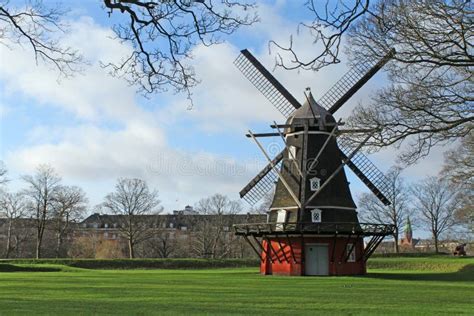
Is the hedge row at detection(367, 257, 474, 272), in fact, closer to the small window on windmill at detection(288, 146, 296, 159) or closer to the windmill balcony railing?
the windmill balcony railing

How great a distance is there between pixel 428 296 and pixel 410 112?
22.9 ft

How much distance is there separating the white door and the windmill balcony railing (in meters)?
1.58

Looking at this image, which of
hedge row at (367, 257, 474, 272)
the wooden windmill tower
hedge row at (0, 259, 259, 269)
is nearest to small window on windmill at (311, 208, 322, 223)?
the wooden windmill tower

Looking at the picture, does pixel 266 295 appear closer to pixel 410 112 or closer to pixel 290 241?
pixel 410 112

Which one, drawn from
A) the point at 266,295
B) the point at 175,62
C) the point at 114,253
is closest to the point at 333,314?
the point at 266,295

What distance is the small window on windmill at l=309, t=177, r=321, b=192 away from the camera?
31266mm

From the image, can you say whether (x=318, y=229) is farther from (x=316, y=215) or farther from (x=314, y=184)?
(x=314, y=184)

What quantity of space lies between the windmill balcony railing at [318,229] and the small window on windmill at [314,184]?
2.41 m

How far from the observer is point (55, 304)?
1405 cm

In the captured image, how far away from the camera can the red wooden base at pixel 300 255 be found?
30.5 m

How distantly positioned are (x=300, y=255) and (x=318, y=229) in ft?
6.34

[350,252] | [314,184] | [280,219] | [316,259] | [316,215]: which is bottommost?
[316,259]

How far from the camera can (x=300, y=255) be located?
30422mm

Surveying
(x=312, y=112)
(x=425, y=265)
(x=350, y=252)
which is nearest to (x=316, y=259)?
(x=350, y=252)
